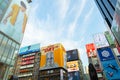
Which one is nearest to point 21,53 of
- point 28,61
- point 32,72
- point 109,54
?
point 28,61

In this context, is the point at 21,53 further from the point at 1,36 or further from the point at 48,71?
the point at 1,36

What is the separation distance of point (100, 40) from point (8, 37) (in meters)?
45.0

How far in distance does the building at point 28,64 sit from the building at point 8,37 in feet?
135

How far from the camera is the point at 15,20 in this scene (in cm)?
2483

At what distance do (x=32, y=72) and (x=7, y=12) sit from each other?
149 ft

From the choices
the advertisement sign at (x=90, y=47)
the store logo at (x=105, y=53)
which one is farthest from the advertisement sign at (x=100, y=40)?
the advertisement sign at (x=90, y=47)

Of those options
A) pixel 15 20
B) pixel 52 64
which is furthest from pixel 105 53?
pixel 15 20

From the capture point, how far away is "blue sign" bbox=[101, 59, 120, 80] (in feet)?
135

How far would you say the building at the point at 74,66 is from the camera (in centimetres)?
6755

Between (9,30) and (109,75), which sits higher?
(9,30)

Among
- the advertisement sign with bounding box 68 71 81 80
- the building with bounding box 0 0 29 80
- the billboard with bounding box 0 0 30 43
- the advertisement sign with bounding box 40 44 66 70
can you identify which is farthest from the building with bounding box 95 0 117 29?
the advertisement sign with bounding box 68 71 81 80

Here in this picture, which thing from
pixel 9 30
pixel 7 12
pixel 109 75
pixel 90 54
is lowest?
pixel 109 75

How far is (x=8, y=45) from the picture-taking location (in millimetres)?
20781

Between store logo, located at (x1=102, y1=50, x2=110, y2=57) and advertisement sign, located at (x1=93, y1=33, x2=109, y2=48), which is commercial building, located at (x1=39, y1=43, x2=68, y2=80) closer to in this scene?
advertisement sign, located at (x1=93, y1=33, x2=109, y2=48)
